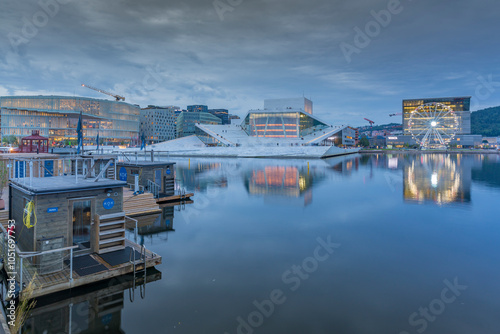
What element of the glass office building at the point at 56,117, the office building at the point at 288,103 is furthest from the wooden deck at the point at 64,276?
the office building at the point at 288,103

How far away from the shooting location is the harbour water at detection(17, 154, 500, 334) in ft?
31.9

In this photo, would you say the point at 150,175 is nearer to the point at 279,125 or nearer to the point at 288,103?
the point at 279,125

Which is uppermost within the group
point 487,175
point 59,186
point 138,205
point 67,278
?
point 59,186

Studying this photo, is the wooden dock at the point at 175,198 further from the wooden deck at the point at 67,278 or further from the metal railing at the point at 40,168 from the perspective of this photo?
the wooden deck at the point at 67,278

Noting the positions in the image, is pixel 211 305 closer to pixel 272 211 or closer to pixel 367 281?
pixel 367 281

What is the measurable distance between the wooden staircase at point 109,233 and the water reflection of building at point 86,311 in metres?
1.79

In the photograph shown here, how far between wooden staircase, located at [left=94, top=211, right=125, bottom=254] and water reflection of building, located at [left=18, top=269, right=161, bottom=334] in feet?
5.88

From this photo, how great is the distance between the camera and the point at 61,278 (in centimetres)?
1107

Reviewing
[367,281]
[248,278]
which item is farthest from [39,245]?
[367,281]

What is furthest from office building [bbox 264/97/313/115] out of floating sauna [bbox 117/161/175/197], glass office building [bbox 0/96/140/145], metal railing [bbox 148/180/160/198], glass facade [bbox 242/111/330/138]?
metal railing [bbox 148/180/160/198]

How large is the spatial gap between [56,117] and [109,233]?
476 feet

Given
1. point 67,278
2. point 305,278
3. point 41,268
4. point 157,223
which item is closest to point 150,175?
point 157,223

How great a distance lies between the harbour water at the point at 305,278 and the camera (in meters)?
9.73

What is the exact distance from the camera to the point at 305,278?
12.9 m
